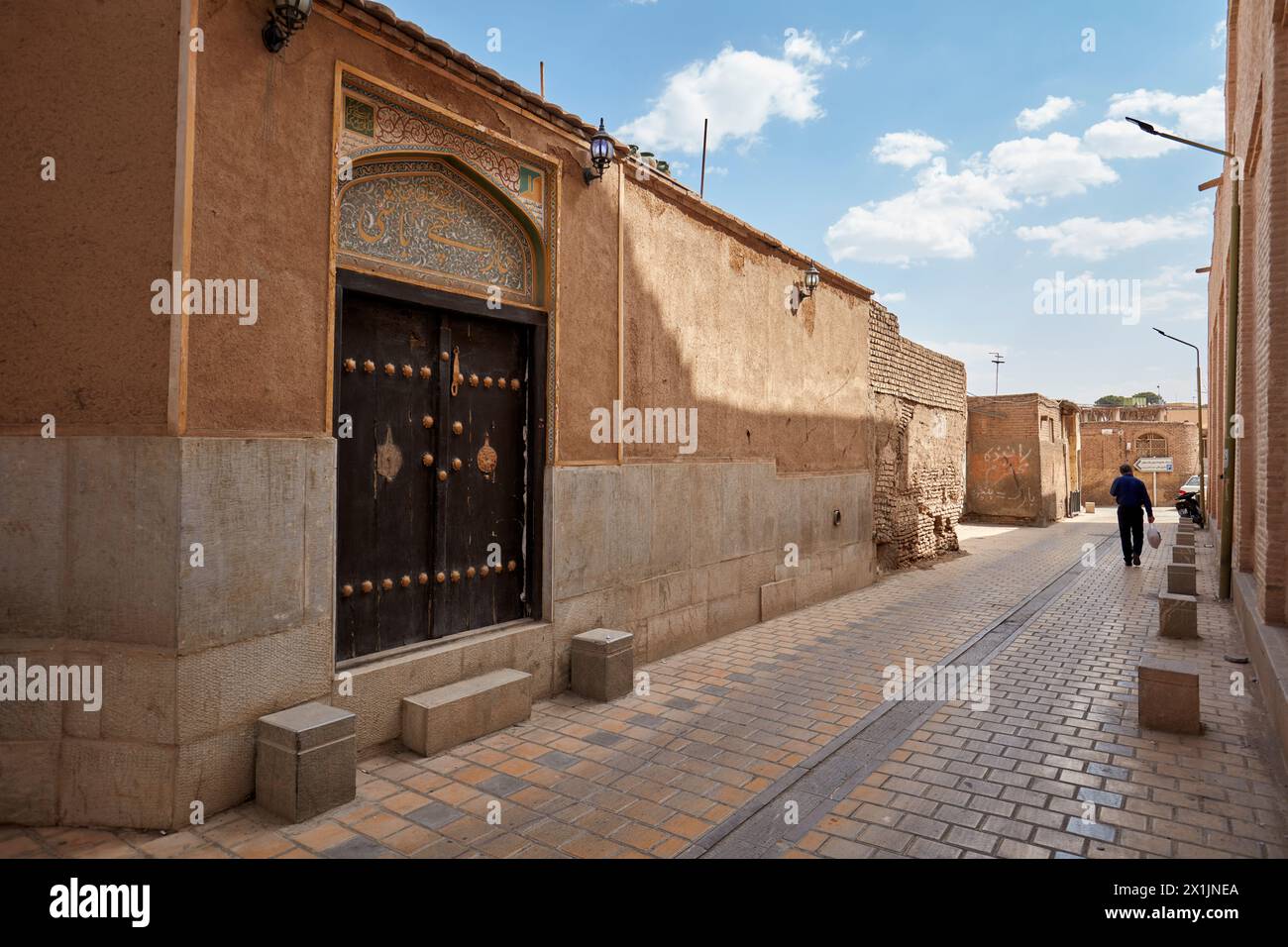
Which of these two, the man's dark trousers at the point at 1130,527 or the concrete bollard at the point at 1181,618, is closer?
the concrete bollard at the point at 1181,618

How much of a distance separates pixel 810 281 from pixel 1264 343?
14.6ft

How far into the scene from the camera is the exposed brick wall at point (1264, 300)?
5734 mm

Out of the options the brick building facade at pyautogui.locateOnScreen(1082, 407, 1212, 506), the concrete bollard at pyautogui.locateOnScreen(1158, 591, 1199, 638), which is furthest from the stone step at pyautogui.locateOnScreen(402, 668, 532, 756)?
the brick building facade at pyautogui.locateOnScreen(1082, 407, 1212, 506)

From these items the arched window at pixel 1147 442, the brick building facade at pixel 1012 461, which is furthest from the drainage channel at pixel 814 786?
the arched window at pixel 1147 442

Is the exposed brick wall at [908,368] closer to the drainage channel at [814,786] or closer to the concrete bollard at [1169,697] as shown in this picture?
the concrete bollard at [1169,697]

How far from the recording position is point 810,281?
9203mm

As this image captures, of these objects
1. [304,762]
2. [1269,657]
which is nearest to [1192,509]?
[1269,657]

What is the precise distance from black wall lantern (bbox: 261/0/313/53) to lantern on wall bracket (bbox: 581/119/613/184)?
221 centimetres

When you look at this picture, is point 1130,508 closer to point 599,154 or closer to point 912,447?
point 912,447

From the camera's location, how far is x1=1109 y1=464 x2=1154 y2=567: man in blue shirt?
12180 mm

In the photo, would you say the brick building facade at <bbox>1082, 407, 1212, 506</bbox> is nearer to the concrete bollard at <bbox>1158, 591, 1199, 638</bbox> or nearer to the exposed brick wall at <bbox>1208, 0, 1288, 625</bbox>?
the exposed brick wall at <bbox>1208, 0, 1288, 625</bbox>

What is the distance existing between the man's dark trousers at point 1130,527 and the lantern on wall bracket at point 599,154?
427 inches

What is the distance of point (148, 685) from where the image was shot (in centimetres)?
343
